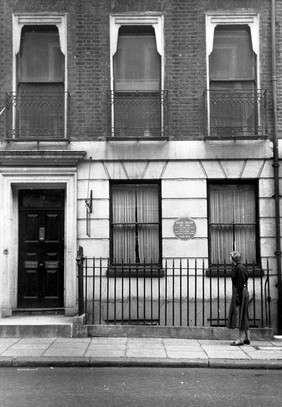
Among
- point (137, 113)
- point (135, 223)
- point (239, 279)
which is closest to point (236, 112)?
point (137, 113)

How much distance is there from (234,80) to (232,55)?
592 mm

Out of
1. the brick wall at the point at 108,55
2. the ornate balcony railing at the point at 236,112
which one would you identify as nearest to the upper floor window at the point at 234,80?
the ornate balcony railing at the point at 236,112

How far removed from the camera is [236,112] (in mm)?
12391

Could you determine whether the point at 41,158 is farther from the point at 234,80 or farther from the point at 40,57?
the point at 234,80

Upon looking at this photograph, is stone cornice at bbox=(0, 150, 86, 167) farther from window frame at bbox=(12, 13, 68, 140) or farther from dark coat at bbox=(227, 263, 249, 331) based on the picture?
dark coat at bbox=(227, 263, 249, 331)

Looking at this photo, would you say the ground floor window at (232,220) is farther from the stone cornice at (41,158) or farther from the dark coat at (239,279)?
the stone cornice at (41,158)

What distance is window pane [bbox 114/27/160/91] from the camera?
12516mm

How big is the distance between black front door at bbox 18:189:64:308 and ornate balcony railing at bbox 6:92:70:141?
135 centimetres

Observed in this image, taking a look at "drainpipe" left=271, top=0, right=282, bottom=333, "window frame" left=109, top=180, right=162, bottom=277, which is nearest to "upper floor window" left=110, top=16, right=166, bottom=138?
"window frame" left=109, top=180, right=162, bottom=277

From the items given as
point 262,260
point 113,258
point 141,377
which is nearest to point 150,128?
point 113,258

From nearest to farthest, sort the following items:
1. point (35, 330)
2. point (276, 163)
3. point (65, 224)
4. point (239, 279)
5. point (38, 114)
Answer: point (239, 279)
point (35, 330)
point (276, 163)
point (65, 224)
point (38, 114)

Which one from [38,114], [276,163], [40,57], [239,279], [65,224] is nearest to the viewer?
[239,279]

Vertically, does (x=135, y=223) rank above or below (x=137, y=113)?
below

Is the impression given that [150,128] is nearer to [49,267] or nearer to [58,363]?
[49,267]
